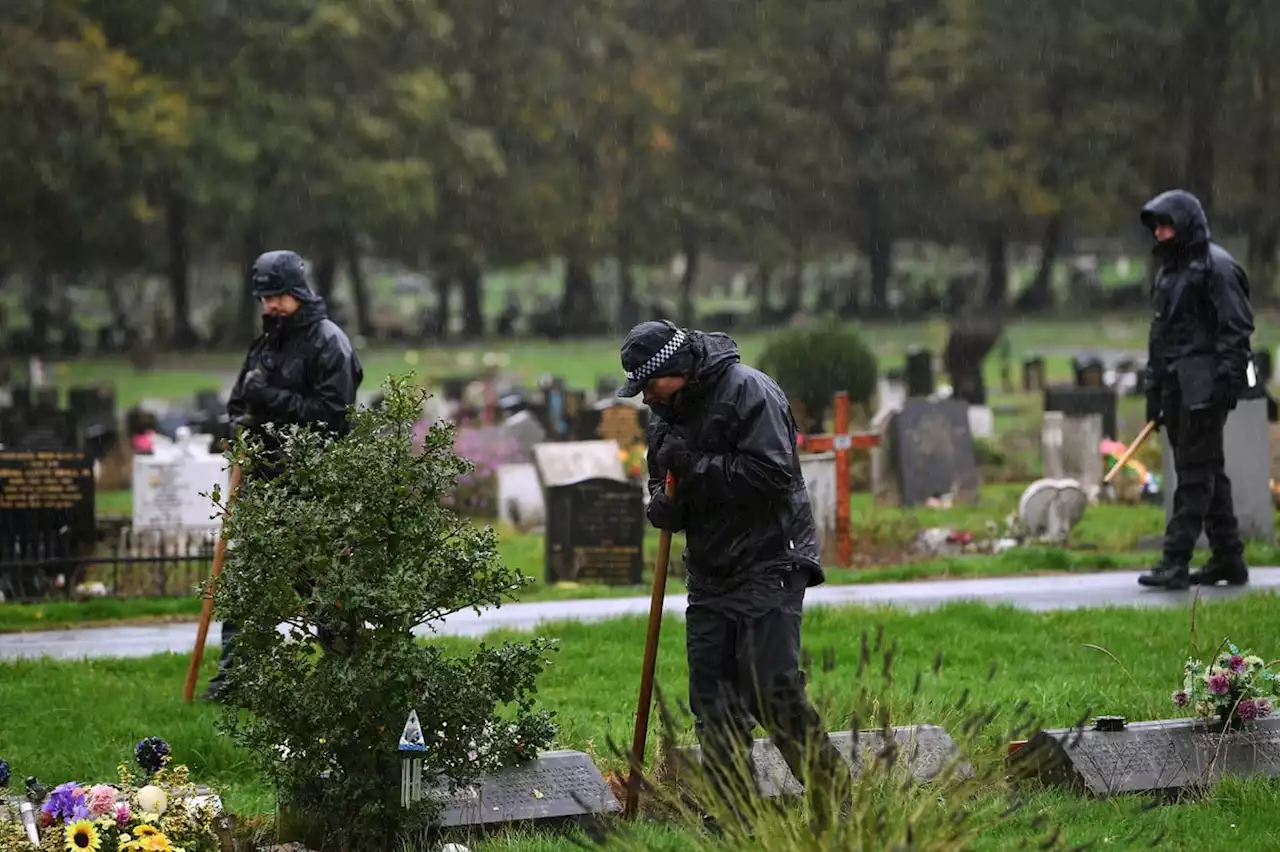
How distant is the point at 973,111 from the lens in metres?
52.0

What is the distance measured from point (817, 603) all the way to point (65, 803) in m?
6.74

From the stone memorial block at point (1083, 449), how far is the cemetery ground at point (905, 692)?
8481 mm

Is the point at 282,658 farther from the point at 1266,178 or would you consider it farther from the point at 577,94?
the point at 577,94

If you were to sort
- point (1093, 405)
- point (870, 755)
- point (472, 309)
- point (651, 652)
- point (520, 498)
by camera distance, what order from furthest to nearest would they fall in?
point (472, 309) < point (1093, 405) < point (520, 498) < point (651, 652) < point (870, 755)

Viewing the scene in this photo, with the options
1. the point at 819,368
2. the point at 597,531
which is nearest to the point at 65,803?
the point at 597,531

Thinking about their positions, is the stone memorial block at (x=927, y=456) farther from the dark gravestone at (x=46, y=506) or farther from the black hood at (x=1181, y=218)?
the dark gravestone at (x=46, y=506)

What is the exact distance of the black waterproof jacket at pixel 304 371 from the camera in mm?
9102

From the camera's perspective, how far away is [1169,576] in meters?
11.9

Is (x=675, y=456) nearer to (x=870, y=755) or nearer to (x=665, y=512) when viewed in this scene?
(x=665, y=512)

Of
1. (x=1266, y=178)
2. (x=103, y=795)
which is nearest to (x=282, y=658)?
(x=103, y=795)

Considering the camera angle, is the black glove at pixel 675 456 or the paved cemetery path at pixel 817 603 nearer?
the black glove at pixel 675 456

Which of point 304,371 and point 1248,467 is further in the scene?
point 1248,467

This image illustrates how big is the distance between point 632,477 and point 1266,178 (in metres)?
30.8

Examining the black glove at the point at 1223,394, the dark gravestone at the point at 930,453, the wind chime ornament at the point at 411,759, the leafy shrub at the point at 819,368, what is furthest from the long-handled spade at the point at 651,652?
the leafy shrub at the point at 819,368
